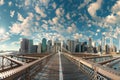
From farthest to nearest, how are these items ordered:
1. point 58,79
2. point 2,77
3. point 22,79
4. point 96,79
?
point 58,79 → point 96,79 → point 22,79 → point 2,77

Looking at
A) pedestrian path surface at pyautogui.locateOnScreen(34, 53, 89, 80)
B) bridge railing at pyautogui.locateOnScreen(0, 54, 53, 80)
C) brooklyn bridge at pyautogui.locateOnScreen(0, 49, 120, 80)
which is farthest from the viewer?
pedestrian path surface at pyautogui.locateOnScreen(34, 53, 89, 80)

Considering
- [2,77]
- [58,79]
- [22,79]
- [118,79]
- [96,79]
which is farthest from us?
[58,79]

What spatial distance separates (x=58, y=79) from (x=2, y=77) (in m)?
8.25

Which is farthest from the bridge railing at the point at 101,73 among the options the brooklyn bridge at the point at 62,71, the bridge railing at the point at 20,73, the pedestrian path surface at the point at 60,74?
the bridge railing at the point at 20,73

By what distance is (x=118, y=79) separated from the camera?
6.72 meters

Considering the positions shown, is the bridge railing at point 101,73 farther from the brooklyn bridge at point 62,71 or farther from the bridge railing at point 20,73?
the bridge railing at point 20,73

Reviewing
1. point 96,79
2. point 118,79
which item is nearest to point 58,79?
point 96,79

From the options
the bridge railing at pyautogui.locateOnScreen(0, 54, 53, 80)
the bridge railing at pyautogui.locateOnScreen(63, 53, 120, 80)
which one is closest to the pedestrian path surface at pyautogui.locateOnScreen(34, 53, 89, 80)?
the bridge railing at pyautogui.locateOnScreen(63, 53, 120, 80)

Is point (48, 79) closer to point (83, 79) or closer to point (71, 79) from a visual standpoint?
point (71, 79)

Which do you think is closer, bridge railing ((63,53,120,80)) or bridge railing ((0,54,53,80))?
bridge railing ((0,54,53,80))

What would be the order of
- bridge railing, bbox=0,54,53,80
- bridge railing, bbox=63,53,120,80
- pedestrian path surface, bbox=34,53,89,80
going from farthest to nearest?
1. pedestrian path surface, bbox=34,53,89,80
2. bridge railing, bbox=63,53,120,80
3. bridge railing, bbox=0,54,53,80

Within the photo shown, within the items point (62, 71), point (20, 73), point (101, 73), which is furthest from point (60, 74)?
point (20, 73)

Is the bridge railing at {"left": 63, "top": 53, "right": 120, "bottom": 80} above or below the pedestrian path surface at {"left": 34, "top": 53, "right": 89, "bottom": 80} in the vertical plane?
above

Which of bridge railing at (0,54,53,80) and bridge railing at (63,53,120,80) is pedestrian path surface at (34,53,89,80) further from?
bridge railing at (0,54,53,80)
